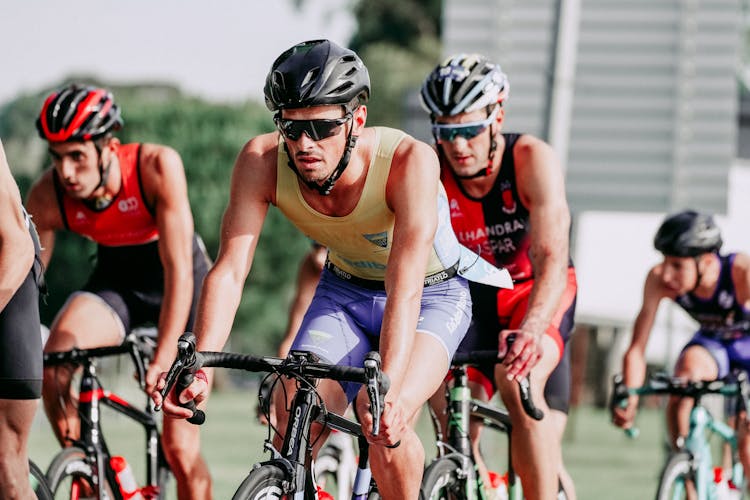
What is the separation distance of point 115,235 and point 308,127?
2.97 meters

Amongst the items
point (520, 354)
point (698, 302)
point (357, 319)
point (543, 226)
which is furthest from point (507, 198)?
point (698, 302)

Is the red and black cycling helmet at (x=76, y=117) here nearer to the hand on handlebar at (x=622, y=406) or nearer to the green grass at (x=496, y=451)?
the green grass at (x=496, y=451)

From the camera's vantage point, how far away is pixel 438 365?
18.6 ft

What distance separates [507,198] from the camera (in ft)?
23.8

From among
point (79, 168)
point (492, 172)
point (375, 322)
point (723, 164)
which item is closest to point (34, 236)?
point (375, 322)

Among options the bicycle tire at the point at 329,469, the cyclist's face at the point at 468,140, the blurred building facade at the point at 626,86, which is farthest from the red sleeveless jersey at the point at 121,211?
the blurred building facade at the point at 626,86

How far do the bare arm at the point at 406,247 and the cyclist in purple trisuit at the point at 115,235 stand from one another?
207 centimetres

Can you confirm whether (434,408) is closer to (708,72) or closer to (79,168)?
(79,168)

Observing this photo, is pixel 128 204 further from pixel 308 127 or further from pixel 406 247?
pixel 406 247

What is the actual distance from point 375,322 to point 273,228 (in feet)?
158

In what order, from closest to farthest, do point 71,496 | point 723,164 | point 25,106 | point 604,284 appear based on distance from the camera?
1. point 71,496
2. point 723,164
3. point 604,284
4. point 25,106

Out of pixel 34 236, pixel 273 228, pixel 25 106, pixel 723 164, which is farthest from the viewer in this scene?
pixel 25 106

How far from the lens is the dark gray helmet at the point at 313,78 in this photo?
204 inches

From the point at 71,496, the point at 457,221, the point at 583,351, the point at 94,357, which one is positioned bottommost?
the point at 583,351
